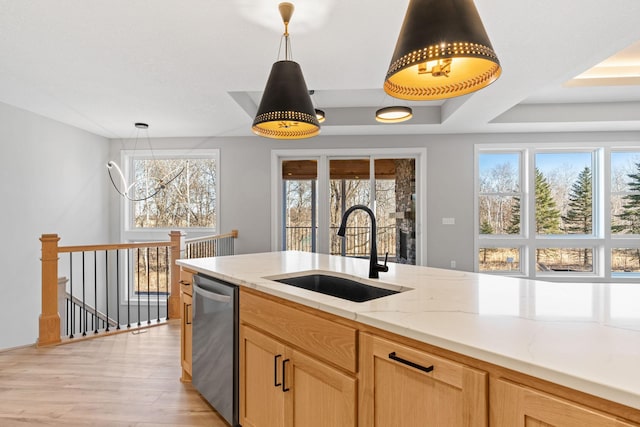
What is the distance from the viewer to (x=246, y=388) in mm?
1667

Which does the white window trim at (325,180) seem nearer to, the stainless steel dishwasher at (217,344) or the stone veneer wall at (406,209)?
the stone veneer wall at (406,209)

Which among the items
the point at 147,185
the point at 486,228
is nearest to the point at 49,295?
the point at 147,185

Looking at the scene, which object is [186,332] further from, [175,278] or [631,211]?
[631,211]

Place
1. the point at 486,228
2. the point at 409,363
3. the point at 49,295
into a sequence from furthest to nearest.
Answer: the point at 486,228 < the point at 49,295 < the point at 409,363

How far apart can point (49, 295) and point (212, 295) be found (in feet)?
7.39

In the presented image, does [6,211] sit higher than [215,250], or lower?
higher

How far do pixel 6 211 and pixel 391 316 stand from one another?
4.43 metres

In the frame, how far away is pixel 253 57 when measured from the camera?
2.62 m

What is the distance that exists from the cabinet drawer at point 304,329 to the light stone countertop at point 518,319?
66 millimetres

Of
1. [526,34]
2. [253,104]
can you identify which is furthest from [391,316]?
[253,104]

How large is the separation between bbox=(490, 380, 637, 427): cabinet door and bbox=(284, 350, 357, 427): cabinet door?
1.57 feet

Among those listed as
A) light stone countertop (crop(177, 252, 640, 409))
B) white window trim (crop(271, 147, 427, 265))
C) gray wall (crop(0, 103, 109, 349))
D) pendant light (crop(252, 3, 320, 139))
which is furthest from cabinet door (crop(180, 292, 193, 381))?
white window trim (crop(271, 147, 427, 265))

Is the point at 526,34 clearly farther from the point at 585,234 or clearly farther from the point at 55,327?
the point at 55,327

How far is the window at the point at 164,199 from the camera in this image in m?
5.39
